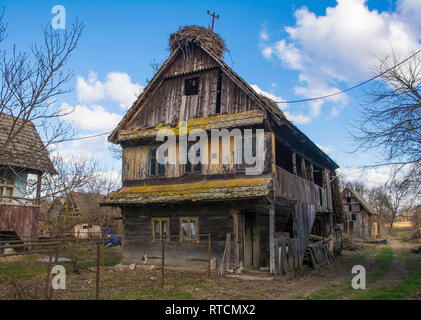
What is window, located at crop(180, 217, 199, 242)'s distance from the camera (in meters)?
15.9

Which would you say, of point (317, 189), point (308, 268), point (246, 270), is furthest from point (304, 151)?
point (246, 270)

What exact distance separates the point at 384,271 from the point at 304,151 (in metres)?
7.24

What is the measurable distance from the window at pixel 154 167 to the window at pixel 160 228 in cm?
231

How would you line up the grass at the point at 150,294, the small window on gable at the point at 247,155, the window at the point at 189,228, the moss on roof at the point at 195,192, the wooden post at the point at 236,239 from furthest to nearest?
the window at the point at 189,228 → the small window on gable at the point at 247,155 → the wooden post at the point at 236,239 → the moss on roof at the point at 195,192 → the grass at the point at 150,294

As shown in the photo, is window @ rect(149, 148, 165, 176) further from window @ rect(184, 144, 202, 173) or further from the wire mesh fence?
the wire mesh fence

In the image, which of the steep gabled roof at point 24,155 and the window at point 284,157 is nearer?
the steep gabled roof at point 24,155

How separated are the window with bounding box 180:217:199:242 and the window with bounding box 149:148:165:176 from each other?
Result: 9.15 ft

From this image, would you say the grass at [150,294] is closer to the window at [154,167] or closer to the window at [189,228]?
the window at [189,228]

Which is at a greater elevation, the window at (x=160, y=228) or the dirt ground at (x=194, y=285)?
the window at (x=160, y=228)

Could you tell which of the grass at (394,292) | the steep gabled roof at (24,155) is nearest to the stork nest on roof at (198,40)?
the steep gabled roof at (24,155)

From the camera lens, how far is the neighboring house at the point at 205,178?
15.0 meters

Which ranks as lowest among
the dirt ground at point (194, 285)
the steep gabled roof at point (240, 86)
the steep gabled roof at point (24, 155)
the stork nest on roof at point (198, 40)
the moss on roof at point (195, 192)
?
the dirt ground at point (194, 285)

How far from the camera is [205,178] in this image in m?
16.2

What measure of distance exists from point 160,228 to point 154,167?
314 centimetres
